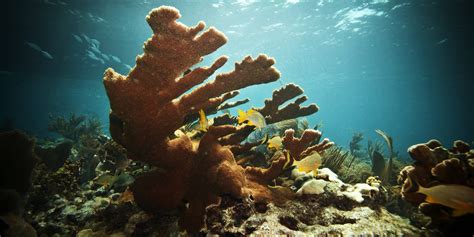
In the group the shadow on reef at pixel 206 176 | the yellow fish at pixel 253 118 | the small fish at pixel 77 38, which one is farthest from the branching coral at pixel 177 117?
the small fish at pixel 77 38

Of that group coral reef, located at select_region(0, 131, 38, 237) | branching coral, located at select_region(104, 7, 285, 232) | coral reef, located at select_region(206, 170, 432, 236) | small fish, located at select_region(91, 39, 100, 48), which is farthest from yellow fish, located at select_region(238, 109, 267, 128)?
small fish, located at select_region(91, 39, 100, 48)

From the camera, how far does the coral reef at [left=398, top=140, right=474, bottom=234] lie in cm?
264

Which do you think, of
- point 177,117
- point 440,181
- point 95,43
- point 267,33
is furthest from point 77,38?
point 440,181

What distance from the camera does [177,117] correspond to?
283 cm

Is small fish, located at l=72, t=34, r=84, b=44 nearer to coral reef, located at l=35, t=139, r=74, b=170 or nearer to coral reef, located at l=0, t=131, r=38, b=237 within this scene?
coral reef, located at l=35, t=139, r=74, b=170

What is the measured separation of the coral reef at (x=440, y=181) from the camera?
2.64 metres

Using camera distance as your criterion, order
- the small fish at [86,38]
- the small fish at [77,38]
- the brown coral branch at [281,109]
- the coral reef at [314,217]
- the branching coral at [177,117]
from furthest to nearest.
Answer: the small fish at [86,38] → the small fish at [77,38] → the brown coral branch at [281,109] → the coral reef at [314,217] → the branching coral at [177,117]

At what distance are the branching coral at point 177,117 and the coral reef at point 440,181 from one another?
166cm

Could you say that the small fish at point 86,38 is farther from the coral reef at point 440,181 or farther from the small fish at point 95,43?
the coral reef at point 440,181

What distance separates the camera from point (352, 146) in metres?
15.8

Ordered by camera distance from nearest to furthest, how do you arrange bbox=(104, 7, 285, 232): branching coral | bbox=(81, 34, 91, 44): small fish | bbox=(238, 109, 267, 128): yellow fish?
bbox=(104, 7, 285, 232): branching coral
bbox=(238, 109, 267, 128): yellow fish
bbox=(81, 34, 91, 44): small fish

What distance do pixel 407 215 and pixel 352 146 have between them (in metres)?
11.2

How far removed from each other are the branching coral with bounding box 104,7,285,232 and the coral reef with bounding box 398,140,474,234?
1.66 meters

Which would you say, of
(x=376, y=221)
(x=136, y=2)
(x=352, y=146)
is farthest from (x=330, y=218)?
(x=136, y=2)
